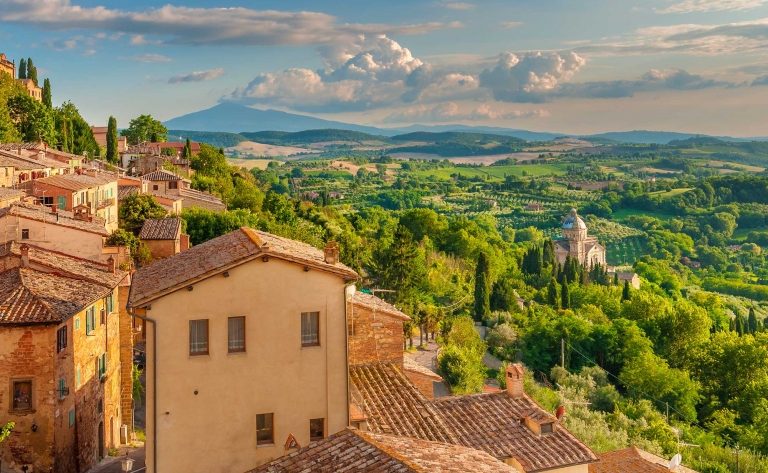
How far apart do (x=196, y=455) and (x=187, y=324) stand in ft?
7.69

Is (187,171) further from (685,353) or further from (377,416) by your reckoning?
(377,416)

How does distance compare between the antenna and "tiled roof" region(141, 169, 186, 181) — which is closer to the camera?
the antenna

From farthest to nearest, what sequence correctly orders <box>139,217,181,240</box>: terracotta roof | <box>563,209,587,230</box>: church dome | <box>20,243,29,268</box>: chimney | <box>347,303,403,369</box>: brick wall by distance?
<box>563,209,587,230</box>: church dome, <box>139,217,181,240</box>: terracotta roof, <box>20,243,29,268</box>: chimney, <box>347,303,403,369</box>: brick wall

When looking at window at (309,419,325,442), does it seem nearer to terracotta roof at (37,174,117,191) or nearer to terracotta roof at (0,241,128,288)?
terracotta roof at (0,241,128,288)

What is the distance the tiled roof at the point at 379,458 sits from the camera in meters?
10.8

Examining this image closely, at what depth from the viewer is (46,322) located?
20.3 m

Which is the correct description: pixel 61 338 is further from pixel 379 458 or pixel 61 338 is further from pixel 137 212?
pixel 137 212

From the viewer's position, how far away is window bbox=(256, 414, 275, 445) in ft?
46.4

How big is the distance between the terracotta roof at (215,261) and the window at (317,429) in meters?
2.76

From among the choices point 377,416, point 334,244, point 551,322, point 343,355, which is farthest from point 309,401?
point 551,322

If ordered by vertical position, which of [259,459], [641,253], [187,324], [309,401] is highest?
[187,324]

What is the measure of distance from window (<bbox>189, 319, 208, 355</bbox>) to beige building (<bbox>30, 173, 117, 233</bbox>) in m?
23.5

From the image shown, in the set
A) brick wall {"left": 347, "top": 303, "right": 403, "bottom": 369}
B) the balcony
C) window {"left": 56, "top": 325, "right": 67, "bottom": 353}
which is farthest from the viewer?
the balcony

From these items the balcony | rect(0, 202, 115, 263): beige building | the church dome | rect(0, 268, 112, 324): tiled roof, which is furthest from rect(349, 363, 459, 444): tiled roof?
the church dome
